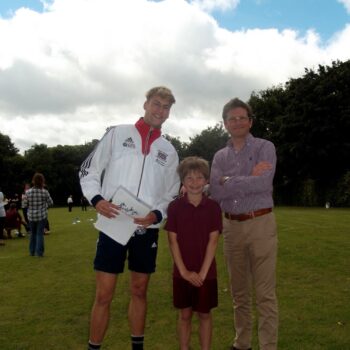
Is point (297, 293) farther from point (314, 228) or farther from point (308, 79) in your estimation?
point (308, 79)

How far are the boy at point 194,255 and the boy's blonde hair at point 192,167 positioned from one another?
0.02m

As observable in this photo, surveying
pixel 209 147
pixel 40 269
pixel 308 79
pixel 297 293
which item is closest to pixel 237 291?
pixel 297 293

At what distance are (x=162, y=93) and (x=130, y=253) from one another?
5.25ft

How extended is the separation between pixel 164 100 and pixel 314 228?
13.9m

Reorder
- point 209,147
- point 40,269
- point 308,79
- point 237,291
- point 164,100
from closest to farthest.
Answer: point 164,100
point 237,291
point 40,269
point 308,79
point 209,147

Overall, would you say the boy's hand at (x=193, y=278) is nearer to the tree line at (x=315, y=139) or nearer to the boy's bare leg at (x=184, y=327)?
the boy's bare leg at (x=184, y=327)

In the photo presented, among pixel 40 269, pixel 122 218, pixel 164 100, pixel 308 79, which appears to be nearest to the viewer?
pixel 122 218

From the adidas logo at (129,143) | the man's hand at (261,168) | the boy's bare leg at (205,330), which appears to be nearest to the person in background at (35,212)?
the adidas logo at (129,143)

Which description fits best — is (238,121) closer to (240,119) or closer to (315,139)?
(240,119)

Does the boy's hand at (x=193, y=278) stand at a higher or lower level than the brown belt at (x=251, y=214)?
lower

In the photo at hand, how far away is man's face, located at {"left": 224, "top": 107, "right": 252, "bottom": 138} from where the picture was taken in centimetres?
469

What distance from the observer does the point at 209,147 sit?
6656 cm

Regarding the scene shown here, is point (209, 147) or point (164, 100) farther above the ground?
point (209, 147)

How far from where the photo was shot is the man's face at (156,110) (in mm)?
Answer: 4441
